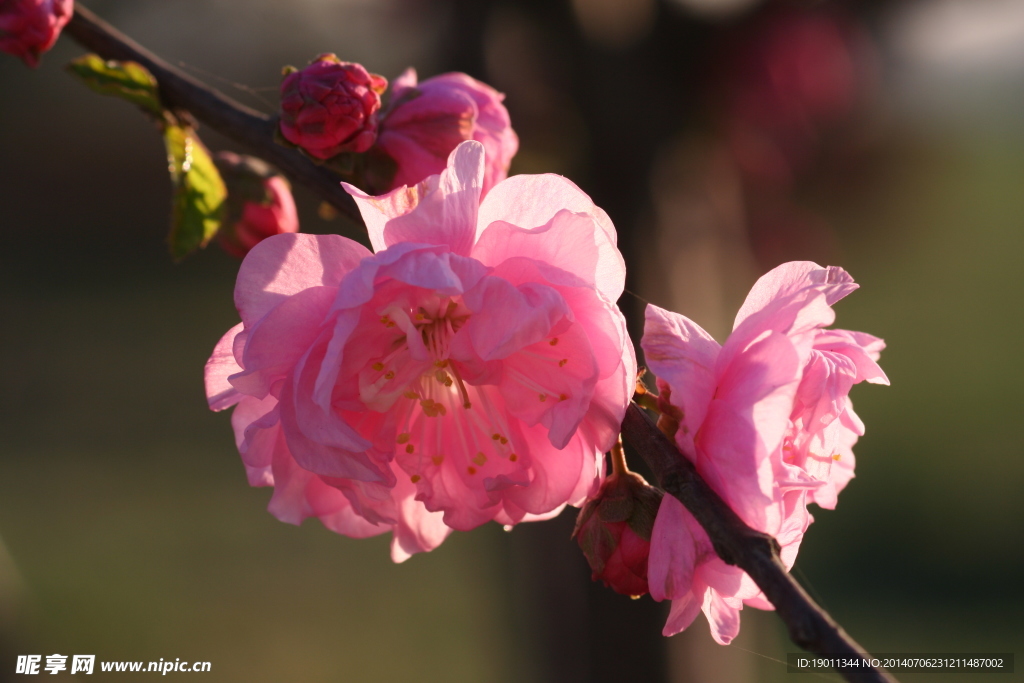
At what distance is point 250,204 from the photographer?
82 cm

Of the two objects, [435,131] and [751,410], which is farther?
[435,131]

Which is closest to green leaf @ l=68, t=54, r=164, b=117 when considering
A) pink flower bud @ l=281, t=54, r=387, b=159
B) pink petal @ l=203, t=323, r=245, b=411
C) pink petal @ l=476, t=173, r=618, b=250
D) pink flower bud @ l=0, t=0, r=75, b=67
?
pink flower bud @ l=0, t=0, r=75, b=67

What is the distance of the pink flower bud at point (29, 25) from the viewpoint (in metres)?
0.67

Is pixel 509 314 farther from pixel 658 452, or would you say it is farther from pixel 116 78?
pixel 116 78

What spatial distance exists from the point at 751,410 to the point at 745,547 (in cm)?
8

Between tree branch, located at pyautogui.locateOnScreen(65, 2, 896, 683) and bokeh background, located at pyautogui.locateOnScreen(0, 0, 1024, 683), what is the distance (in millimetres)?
117

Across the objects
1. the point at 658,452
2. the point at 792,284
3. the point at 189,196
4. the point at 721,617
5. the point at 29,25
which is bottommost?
the point at 721,617

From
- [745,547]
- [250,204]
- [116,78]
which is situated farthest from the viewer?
[250,204]

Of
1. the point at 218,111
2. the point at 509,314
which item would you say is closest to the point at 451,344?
the point at 509,314

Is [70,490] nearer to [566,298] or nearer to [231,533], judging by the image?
[231,533]

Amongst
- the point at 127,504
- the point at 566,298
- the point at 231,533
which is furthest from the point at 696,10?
the point at 127,504

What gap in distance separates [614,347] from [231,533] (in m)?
5.30

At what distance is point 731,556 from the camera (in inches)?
16.4

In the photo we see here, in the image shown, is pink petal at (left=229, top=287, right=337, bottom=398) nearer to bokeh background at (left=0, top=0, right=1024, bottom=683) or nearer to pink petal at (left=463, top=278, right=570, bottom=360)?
pink petal at (left=463, top=278, right=570, bottom=360)
